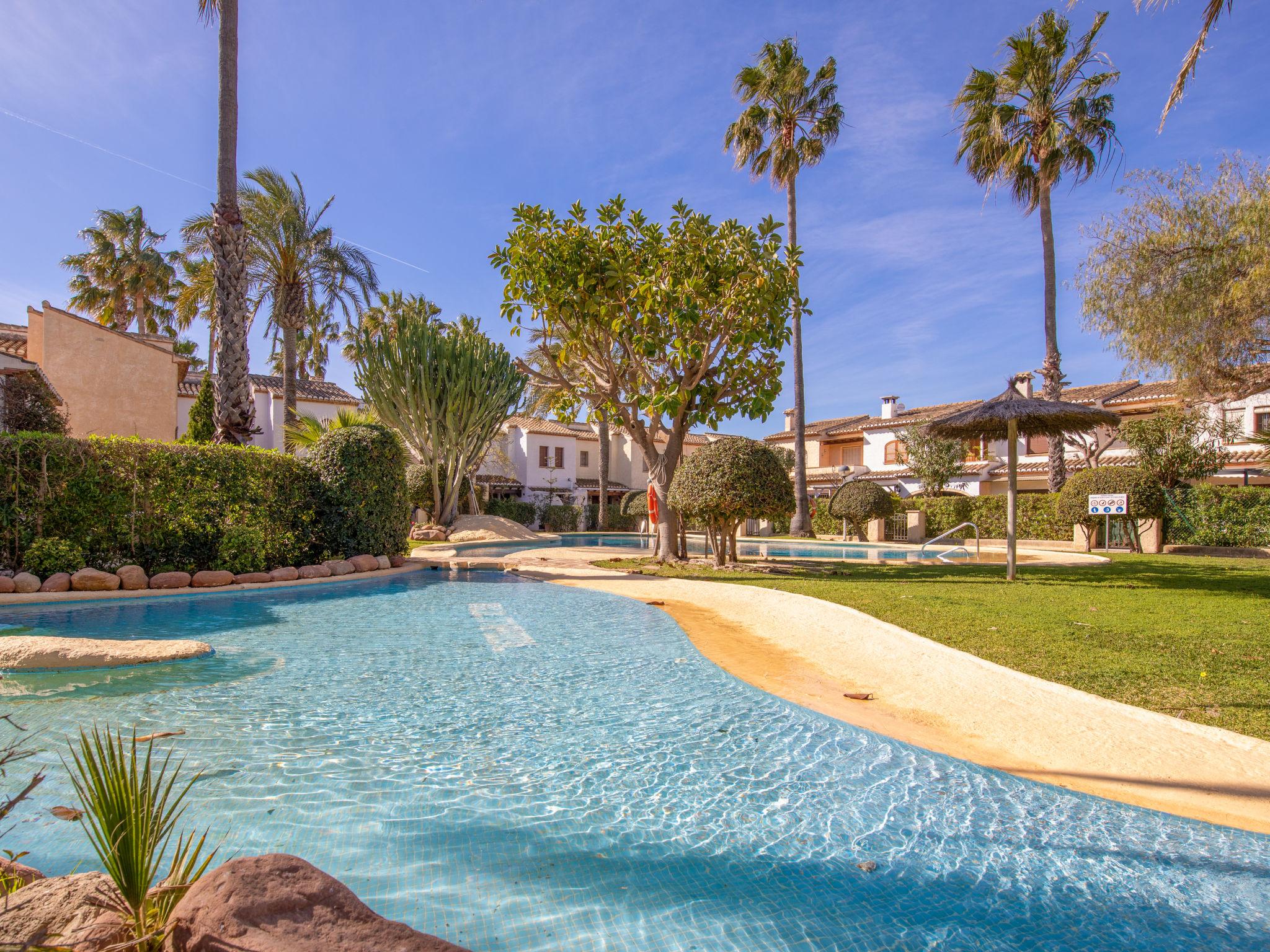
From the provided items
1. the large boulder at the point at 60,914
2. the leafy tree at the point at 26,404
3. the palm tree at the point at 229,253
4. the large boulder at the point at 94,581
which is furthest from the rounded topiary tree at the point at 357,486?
the large boulder at the point at 60,914

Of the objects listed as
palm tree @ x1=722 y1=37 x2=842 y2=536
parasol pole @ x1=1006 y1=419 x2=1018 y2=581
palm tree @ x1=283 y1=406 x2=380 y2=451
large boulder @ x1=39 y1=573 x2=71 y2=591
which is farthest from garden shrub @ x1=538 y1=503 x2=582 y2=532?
large boulder @ x1=39 y1=573 x2=71 y2=591

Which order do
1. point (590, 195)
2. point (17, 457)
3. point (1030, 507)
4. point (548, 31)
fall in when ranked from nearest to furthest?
point (17, 457) < point (548, 31) < point (590, 195) < point (1030, 507)

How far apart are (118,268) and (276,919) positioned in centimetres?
4089

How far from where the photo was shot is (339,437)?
14.6 metres

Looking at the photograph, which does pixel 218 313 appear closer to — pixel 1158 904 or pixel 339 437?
pixel 339 437

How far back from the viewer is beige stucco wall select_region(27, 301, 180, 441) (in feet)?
65.0

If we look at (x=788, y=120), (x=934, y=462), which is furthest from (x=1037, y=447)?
(x=788, y=120)

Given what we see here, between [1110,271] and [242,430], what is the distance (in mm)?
20157

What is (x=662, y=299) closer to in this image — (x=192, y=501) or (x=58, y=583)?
(x=192, y=501)

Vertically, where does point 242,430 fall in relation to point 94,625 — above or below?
above

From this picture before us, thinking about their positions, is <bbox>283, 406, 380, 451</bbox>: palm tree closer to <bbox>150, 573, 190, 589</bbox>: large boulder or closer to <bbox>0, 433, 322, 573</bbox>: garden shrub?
<bbox>0, 433, 322, 573</bbox>: garden shrub

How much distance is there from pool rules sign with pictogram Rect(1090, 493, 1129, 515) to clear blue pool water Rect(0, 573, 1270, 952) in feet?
62.7

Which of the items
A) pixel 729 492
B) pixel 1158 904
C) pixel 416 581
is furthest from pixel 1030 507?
pixel 1158 904

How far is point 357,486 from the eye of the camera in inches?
574
